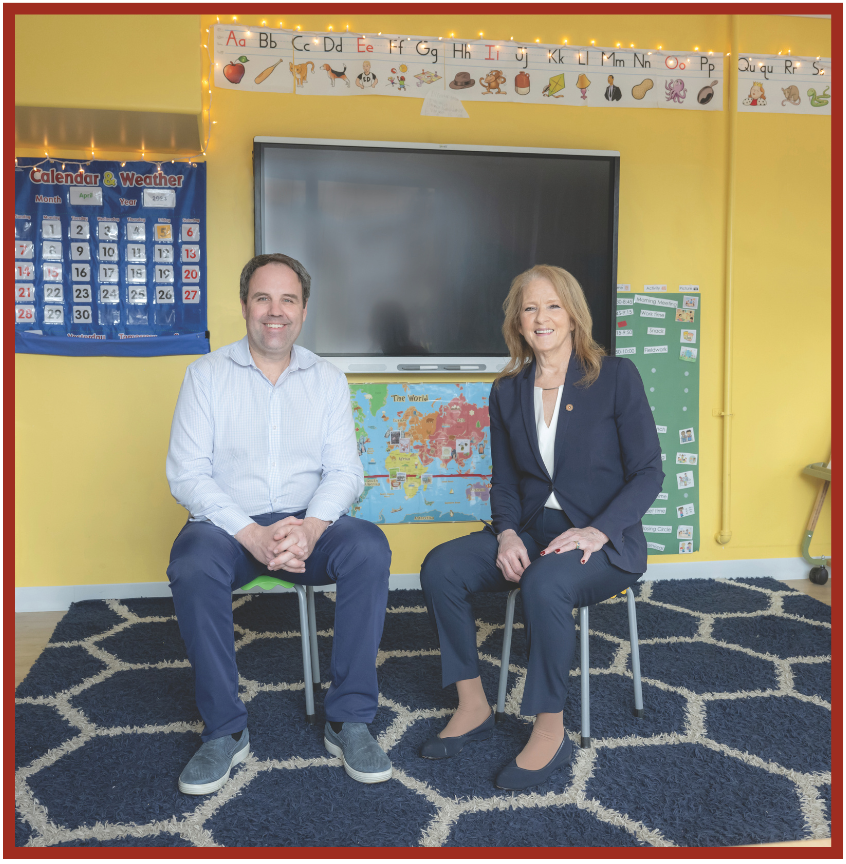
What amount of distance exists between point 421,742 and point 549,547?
583 mm

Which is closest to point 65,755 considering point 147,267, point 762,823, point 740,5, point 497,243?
point 762,823

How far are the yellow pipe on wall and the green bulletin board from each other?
0.12m

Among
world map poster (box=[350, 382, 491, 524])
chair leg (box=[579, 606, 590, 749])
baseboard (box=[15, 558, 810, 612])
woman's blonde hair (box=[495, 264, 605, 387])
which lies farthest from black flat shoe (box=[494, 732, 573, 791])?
world map poster (box=[350, 382, 491, 524])

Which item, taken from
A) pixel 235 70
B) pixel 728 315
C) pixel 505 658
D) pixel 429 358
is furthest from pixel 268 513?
pixel 728 315

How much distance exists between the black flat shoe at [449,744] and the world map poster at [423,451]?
1.34m

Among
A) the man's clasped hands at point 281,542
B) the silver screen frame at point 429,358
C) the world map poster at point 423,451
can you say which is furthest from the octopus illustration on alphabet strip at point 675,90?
the man's clasped hands at point 281,542

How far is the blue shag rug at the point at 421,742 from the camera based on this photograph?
140cm

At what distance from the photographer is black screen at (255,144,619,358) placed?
2766mm

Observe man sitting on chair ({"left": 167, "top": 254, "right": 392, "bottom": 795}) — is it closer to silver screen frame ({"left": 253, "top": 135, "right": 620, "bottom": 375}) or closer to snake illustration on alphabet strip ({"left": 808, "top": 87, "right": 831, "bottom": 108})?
silver screen frame ({"left": 253, "top": 135, "right": 620, "bottom": 375})

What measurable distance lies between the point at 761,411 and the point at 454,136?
1860 millimetres

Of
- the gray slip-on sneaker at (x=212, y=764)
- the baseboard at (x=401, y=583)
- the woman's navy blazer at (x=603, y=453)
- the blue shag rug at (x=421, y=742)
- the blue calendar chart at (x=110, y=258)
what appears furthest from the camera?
the baseboard at (x=401, y=583)

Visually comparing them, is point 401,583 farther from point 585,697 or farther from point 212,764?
point 212,764

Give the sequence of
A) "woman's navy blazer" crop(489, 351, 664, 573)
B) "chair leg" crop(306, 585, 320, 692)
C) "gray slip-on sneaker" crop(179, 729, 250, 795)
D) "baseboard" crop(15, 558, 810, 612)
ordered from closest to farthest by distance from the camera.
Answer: "gray slip-on sneaker" crop(179, 729, 250, 795) < "woman's navy blazer" crop(489, 351, 664, 573) < "chair leg" crop(306, 585, 320, 692) < "baseboard" crop(15, 558, 810, 612)

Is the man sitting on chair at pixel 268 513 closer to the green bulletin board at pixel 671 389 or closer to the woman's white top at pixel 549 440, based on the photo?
the woman's white top at pixel 549 440
